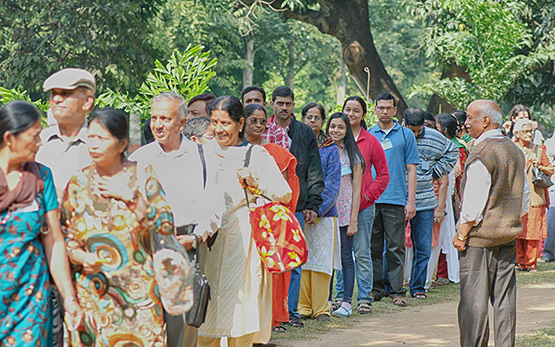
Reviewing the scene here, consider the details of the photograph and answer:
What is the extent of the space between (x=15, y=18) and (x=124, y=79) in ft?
11.7

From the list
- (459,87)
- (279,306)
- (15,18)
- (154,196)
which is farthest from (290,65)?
(154,196)

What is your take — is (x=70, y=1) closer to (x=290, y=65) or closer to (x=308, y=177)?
(x=308, y=177)

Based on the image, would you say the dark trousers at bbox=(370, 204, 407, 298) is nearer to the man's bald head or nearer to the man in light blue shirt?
the man in light blue shirt

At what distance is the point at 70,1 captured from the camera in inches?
788

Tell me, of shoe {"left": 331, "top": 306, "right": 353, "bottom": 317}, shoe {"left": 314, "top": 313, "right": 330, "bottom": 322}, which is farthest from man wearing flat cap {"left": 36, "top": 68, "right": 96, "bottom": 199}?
shoe {"left": 331, "top": 306, "right": 353, "bottom": 317}

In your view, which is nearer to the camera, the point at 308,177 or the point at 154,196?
the point at 154,196

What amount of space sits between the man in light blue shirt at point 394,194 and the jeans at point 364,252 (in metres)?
0.48

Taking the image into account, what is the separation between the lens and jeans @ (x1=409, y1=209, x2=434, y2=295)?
1054 cm

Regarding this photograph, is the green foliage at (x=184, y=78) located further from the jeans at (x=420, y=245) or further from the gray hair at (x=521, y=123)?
the gray hair at (x=521, y=123)

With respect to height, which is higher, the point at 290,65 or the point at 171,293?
the point at 290,65

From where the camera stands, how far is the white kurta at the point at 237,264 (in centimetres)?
630

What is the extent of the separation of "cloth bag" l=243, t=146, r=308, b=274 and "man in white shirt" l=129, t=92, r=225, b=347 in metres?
0.56

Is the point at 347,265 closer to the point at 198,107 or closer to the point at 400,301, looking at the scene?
the point at 400,301

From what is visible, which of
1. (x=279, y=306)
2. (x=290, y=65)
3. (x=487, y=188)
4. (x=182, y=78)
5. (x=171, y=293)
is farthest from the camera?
(x=290, y=65)
